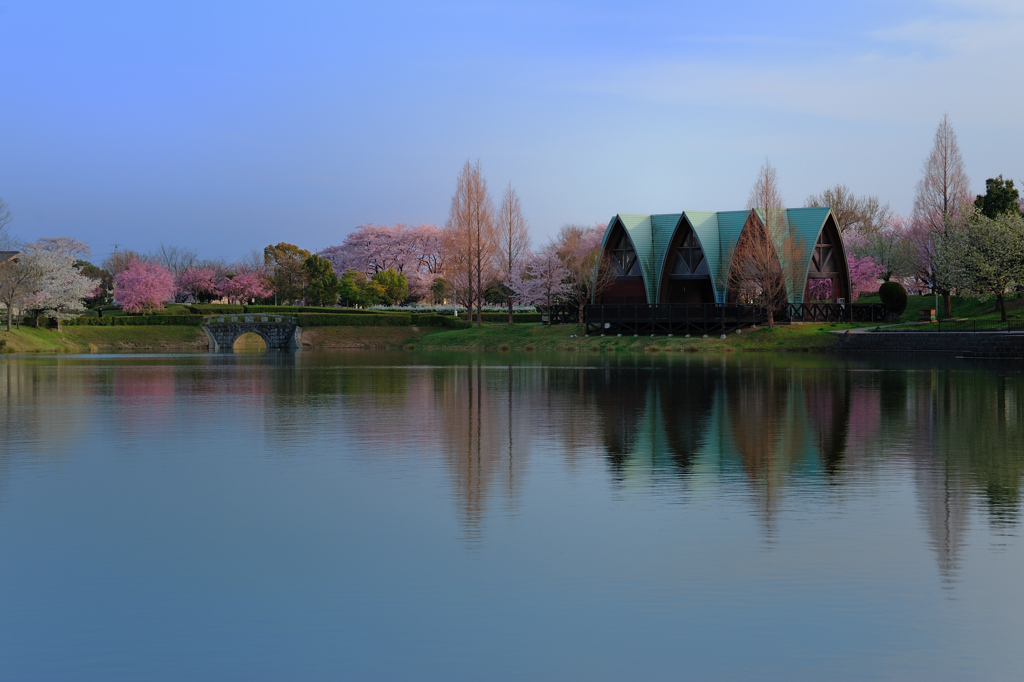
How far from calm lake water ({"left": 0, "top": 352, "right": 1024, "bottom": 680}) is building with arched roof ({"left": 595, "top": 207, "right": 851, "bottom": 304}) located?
156 ft

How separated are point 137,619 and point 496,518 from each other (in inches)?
149

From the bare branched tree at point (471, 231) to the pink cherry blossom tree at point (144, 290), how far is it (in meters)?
31.0

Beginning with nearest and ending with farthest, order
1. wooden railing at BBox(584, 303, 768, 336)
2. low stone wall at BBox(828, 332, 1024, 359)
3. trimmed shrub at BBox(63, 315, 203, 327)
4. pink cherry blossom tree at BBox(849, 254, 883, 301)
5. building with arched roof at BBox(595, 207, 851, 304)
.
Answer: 1. low stone wall at BBox(828, 332, 1024, 359)
2. wooden railing at BBox(584, 303, 768, 336)
3. building with arched roof at BBox(595, 207, 851, 304)
4. trimmed shrub at BBox(63, 315, 203, 327)
5. pink cherry blossom tree at BBox(849, 254, 883, 301)

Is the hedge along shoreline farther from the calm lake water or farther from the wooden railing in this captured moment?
the calm lake water

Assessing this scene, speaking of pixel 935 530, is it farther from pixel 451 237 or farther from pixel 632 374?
pixel 451 237

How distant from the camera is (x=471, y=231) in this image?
223 ft

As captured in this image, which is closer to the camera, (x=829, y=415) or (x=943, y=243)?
(x=829, y=415)

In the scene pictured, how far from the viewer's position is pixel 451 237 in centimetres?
6869

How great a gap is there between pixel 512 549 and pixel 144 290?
8367 cm

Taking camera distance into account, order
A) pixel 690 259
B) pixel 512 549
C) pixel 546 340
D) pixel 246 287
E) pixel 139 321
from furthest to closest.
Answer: pixel 246 287 → pixel 139 321 → pixel 690 259 → pixel 546 340 → pixel 512 549

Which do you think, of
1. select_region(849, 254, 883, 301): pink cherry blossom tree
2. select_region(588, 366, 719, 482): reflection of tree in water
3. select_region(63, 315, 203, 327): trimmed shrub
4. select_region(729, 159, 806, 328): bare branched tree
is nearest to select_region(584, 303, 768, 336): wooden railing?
select_region(729, 159, 806, 328): bare branched tree

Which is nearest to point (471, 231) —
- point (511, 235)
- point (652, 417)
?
point (511, 235)

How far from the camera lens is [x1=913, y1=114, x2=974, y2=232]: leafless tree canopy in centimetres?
6038

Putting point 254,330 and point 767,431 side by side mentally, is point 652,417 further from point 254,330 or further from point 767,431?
point 254,330
